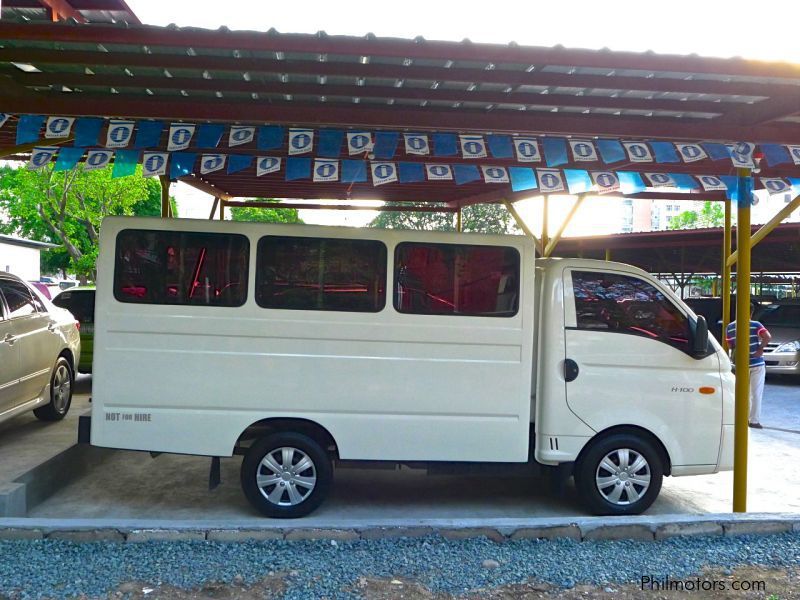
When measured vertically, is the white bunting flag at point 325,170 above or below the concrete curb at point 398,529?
above

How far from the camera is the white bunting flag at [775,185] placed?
23.2ft

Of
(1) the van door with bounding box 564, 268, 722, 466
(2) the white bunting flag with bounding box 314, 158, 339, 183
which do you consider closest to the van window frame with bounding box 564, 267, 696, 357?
(1) the van door with bounding box 564, 268, 722, 466

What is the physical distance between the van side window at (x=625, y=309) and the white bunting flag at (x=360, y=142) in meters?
2.10

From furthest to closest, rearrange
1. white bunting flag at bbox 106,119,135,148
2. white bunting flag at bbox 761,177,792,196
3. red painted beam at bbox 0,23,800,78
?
white bunting flag at bbox 761,177,792,196 → white bunting flag at bbox 106,119,135,148 → red painted beam at bbox 0,23,800,78

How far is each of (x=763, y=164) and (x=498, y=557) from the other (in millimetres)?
5037

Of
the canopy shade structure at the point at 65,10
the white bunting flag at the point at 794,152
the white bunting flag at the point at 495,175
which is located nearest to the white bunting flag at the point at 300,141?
the canopy shade structure at the point at 65,10

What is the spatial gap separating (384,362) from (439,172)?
2.50 metres

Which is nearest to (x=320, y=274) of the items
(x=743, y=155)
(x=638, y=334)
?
(x=638, y=334)

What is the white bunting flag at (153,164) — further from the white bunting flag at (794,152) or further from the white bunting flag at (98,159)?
the white bunting flag at (794,152)

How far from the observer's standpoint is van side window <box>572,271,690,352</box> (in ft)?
16.9

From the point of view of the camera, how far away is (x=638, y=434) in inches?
203

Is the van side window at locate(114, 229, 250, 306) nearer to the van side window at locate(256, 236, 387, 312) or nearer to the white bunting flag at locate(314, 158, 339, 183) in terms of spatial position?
the van side window at locate(256, 236, 387, 312)

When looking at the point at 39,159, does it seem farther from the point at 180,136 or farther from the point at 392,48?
the point at 392,48

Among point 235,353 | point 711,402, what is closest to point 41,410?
point 235,353
